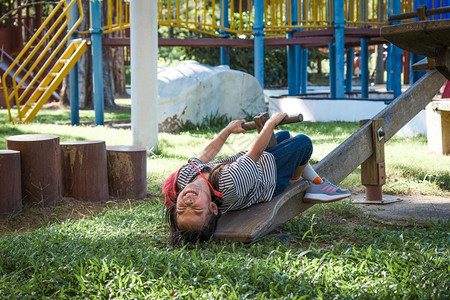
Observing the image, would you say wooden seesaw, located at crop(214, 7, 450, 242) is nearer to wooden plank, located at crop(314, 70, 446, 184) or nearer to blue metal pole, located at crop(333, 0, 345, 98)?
wooden plank, located at crop(314, 70, 446, 184)

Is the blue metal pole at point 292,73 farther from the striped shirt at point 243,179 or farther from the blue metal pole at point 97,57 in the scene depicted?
the striped shirt at point 243,179

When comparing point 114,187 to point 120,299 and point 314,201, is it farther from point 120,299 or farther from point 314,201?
point 120,299

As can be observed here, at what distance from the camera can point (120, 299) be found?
303cm

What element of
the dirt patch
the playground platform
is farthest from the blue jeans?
the playground platform

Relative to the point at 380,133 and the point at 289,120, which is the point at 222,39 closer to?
the point at 380,133

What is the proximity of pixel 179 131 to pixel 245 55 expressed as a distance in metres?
10.6

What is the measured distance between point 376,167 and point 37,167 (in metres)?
2.74

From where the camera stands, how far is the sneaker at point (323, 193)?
4.46 m

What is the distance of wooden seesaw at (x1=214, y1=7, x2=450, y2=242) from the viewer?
13.4 ft

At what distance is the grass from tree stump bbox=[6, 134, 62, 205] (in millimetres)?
175

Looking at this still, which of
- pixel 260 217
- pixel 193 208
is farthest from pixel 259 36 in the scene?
pixel 193 208

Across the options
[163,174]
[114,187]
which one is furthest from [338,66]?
[114,187]

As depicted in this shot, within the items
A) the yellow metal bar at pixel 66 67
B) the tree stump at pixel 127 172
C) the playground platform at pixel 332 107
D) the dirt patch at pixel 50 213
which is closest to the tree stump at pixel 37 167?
the dirt patch at pixel 50 213

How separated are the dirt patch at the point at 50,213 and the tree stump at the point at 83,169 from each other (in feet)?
0.27
